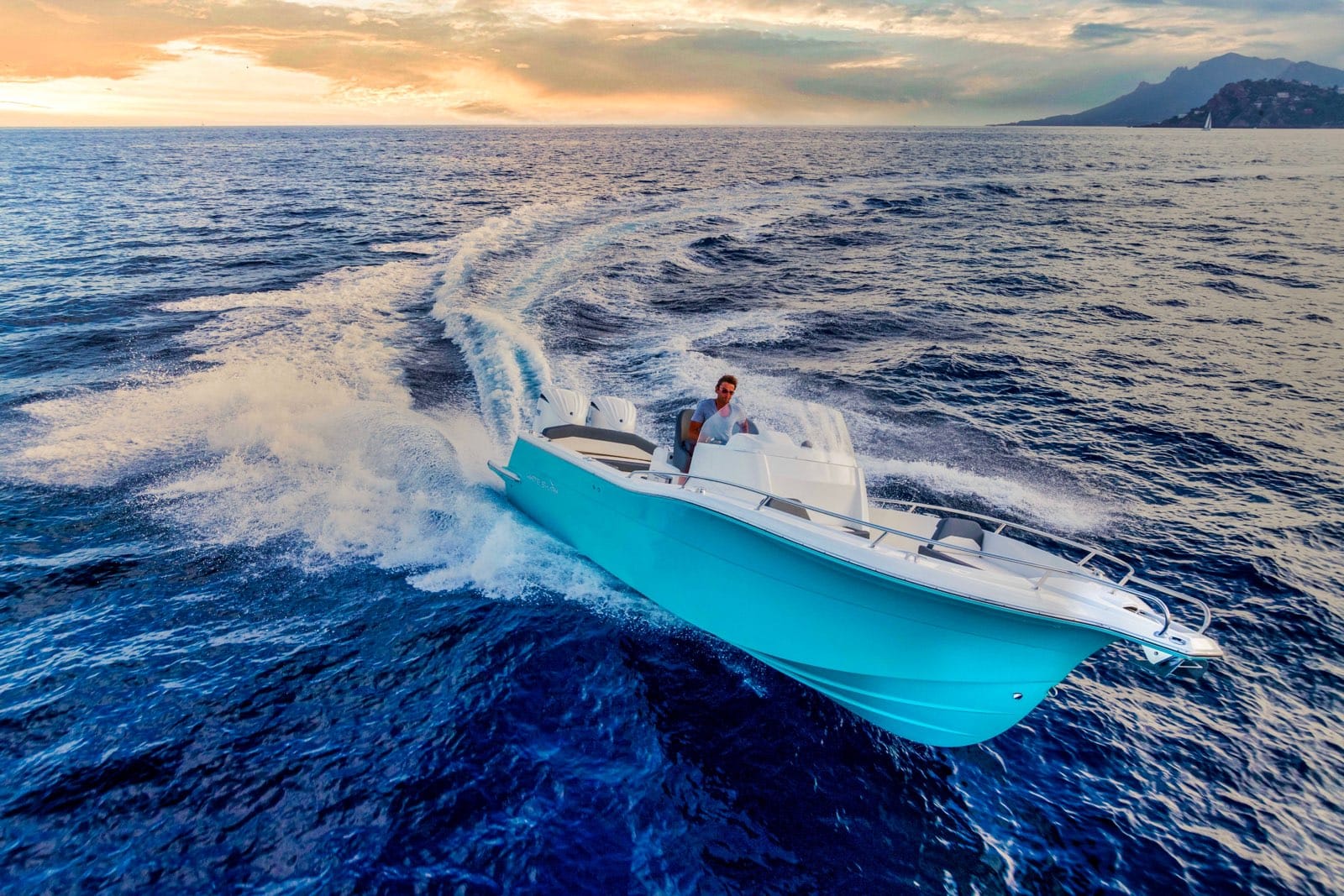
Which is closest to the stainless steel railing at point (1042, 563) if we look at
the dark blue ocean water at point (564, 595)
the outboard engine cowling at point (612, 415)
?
the dark blue ocean water at point (564, 595)

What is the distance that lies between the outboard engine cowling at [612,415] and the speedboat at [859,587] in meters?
1.62

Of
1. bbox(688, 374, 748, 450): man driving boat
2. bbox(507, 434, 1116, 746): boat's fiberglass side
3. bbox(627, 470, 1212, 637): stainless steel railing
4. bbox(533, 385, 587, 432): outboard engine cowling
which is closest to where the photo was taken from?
bbox(627, 470, 1212, 637): stainless steel railing

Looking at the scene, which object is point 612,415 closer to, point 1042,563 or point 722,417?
point 722,417

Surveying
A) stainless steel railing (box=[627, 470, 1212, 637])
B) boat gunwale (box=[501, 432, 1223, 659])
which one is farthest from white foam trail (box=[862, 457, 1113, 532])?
boat gunwale (box=[501, 432, 1223, 659])

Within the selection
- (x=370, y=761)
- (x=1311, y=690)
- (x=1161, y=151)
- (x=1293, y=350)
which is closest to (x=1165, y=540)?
(x=1311, y=690)

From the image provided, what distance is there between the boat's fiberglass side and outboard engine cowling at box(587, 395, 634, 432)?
2.10m

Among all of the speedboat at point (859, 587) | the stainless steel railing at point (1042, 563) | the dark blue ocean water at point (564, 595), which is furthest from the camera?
the speedboat at point (859, 587)

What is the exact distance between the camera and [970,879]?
4.69 meters

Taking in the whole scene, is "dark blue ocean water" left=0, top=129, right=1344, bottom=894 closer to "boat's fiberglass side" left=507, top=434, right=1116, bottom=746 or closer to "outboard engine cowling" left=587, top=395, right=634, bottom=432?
"boat's fiberglass side" left=507, top=434, right=1116, bottom=746

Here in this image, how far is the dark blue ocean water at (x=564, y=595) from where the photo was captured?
478 centimetres

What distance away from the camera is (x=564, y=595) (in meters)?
7.39

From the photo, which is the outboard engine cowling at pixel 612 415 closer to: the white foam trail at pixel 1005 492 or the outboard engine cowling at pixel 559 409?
the outboard engine cowling at pixel 559 409

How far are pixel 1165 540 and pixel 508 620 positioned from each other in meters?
7.88

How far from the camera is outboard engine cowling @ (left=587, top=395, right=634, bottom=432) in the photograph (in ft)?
30.4
